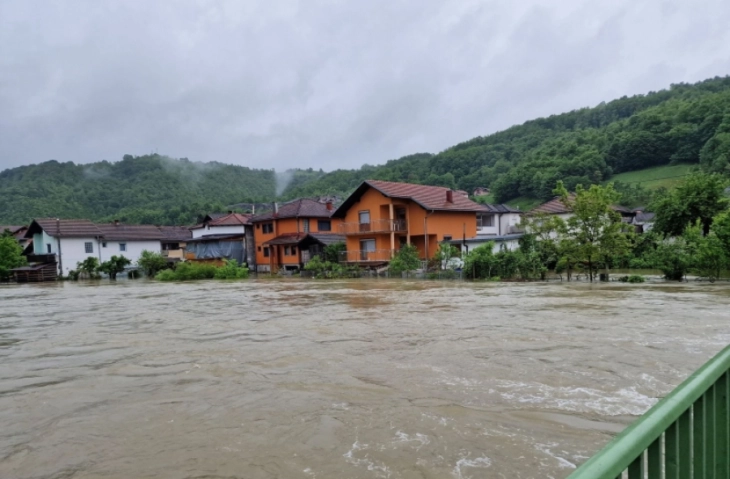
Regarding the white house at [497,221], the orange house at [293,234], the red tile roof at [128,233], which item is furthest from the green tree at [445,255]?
the red tile roof at [128,233]

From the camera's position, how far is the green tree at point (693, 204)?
80.8 feet

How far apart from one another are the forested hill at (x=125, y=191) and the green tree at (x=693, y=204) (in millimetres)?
50808

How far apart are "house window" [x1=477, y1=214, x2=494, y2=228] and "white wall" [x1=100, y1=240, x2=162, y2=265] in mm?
29870

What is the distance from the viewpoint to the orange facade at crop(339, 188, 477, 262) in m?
29.7

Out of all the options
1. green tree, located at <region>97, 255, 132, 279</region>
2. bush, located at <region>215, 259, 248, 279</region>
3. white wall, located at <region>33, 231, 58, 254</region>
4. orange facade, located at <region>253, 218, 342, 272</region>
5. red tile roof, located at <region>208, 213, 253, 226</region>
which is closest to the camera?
→ bush, located at <region>215, 259, 248, 279</region>

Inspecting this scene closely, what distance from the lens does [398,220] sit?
99.3ft

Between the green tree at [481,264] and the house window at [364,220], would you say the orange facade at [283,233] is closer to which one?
the house window at [364,220]

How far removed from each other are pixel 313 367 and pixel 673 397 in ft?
18.2

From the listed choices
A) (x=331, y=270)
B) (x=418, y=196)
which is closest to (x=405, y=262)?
(x=331, y=270)

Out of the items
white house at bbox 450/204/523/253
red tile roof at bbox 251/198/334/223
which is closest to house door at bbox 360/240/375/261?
red tile roof at bbox 251/198/334/223

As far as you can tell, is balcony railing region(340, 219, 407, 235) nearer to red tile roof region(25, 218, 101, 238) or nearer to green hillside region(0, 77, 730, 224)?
red tile roof region(25, 218, 101, 238)

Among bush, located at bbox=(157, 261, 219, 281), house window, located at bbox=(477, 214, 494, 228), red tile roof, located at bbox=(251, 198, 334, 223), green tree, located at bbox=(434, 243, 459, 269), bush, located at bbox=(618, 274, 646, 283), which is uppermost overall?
red tile roof, located at bbox=(251, 198, 334, 223)

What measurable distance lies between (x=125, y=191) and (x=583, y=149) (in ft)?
203

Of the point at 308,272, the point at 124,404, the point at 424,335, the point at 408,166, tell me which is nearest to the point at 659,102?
the point at 408,166
